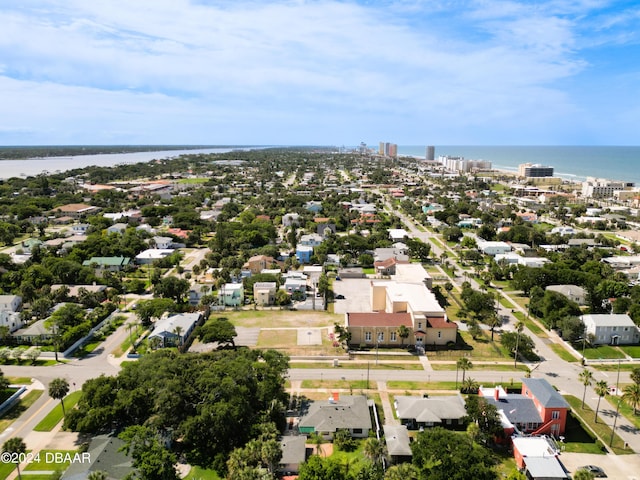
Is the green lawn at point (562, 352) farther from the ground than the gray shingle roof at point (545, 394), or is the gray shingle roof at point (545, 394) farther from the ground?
the gray shingle roof at point (545, 394)

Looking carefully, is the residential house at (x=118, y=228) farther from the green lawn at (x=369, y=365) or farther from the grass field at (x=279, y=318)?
→ the green lawn at (x=369, y=365)

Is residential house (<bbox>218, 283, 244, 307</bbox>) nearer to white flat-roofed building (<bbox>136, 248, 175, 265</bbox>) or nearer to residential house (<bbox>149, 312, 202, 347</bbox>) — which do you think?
residential house (<bbox>149, 312, 202, 347</bbox>)

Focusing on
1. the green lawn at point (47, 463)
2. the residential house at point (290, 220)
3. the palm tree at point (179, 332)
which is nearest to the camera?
the green lawn at point (47, 463)

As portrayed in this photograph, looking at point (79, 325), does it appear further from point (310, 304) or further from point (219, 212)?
point (219, 212)

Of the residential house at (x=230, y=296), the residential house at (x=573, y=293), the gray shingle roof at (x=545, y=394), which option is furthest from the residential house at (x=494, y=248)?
the gray shingle roof at (x=545, y=394)

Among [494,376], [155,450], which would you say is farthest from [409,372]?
[155,450]

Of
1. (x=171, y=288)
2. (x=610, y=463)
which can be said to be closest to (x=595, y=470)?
(x=610, y=463)
